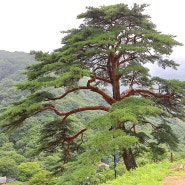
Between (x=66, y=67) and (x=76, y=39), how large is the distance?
1.46 m

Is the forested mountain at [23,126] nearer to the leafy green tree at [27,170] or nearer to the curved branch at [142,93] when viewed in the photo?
the leafy green tree at [27,170]

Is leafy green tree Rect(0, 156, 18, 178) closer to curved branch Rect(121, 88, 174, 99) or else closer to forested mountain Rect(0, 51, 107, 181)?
forested mountain Rect(0, 51, 107, 181)

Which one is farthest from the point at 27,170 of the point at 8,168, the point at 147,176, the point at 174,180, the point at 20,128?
the point at 174,180

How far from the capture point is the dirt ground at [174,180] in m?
7.58

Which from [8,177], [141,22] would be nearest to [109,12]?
[141,22]

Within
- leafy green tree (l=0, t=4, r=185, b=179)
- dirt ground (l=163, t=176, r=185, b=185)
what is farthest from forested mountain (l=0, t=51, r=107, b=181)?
dirt ground (l=163, t=176, r=185, b=185)

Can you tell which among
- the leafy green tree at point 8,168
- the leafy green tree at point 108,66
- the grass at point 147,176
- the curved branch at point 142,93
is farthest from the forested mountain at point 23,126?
the grass at point 147,176

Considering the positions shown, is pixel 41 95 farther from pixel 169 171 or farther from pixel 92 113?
pixel 92 113

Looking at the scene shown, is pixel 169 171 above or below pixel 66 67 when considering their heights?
below

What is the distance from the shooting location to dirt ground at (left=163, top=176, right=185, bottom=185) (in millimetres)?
7575

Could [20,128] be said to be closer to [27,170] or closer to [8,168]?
[8,168]

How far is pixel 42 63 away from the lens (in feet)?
42.8

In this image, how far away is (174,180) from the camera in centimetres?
786

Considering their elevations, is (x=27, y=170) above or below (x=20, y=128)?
below
